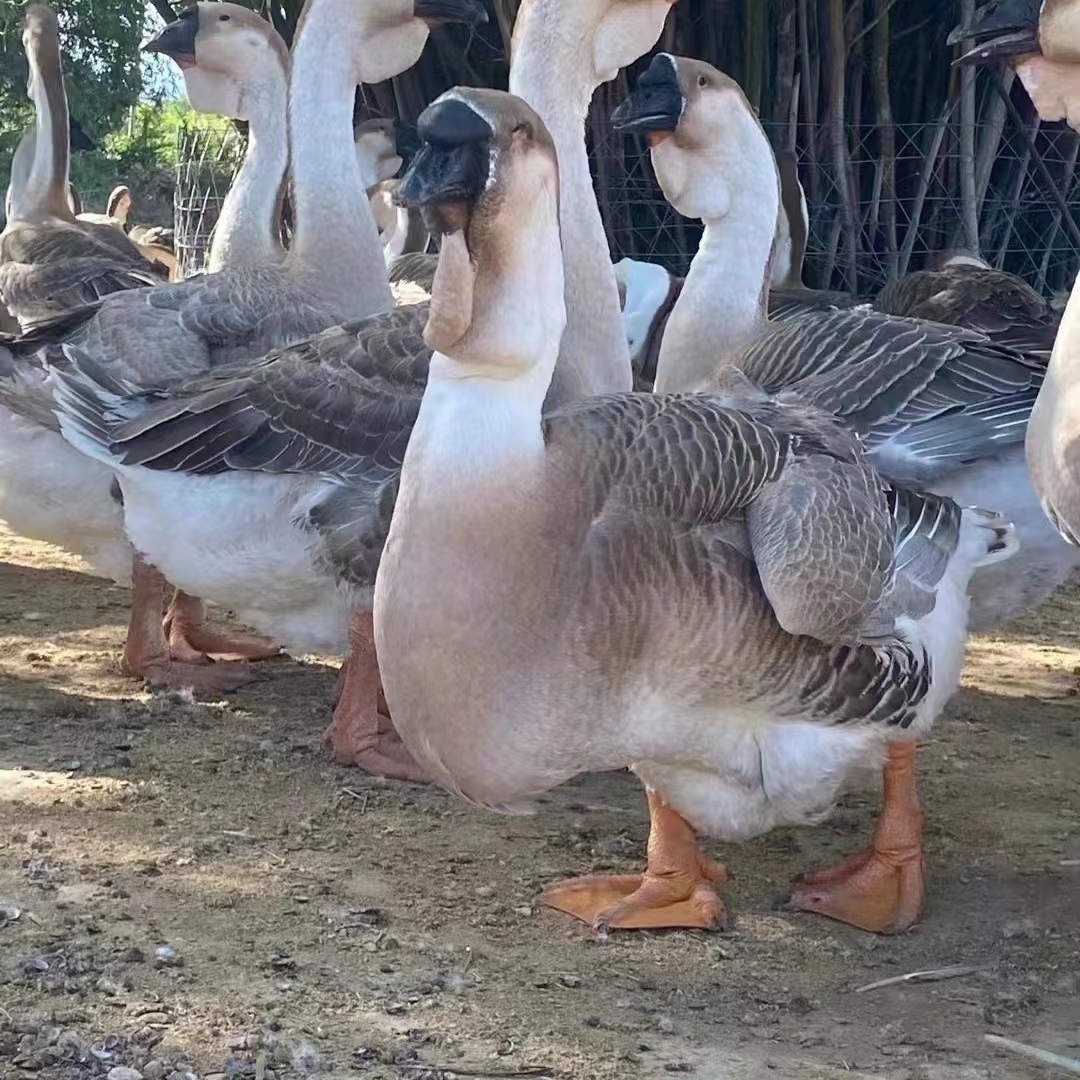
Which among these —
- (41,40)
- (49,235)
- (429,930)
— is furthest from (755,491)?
(41,40)

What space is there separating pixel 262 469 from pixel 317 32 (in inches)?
94.4

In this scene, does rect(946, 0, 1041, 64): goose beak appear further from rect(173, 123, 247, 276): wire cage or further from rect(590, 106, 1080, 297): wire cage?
rect(173, 123, 247, 276): wire cage

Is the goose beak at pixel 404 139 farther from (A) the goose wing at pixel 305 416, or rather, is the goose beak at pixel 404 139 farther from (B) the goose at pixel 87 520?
(A) the goose wing at pixel 305 416

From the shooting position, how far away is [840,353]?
16.8 ft

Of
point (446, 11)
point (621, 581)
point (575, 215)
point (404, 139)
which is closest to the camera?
point (621, 581)

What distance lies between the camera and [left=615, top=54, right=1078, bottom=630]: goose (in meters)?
4.88

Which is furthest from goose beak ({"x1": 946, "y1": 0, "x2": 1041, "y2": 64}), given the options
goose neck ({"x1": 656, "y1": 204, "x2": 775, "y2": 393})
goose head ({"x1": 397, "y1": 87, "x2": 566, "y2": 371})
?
goose head ({"x1": 397, "y1": 87, "x2": 566, "y2": 371})

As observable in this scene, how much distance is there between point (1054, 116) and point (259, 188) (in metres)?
3.96

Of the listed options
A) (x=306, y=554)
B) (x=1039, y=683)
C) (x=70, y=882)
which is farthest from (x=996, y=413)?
(x=70, y=882)

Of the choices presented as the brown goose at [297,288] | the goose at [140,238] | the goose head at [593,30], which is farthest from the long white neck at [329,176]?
the goose at [140,238]

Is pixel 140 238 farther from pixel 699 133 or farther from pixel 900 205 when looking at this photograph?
pixel 699 133

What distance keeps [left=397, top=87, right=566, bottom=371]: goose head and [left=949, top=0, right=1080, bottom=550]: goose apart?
4.54 feet

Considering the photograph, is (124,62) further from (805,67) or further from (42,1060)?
(42,1060)

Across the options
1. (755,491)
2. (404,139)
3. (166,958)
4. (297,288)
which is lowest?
(166,958)
